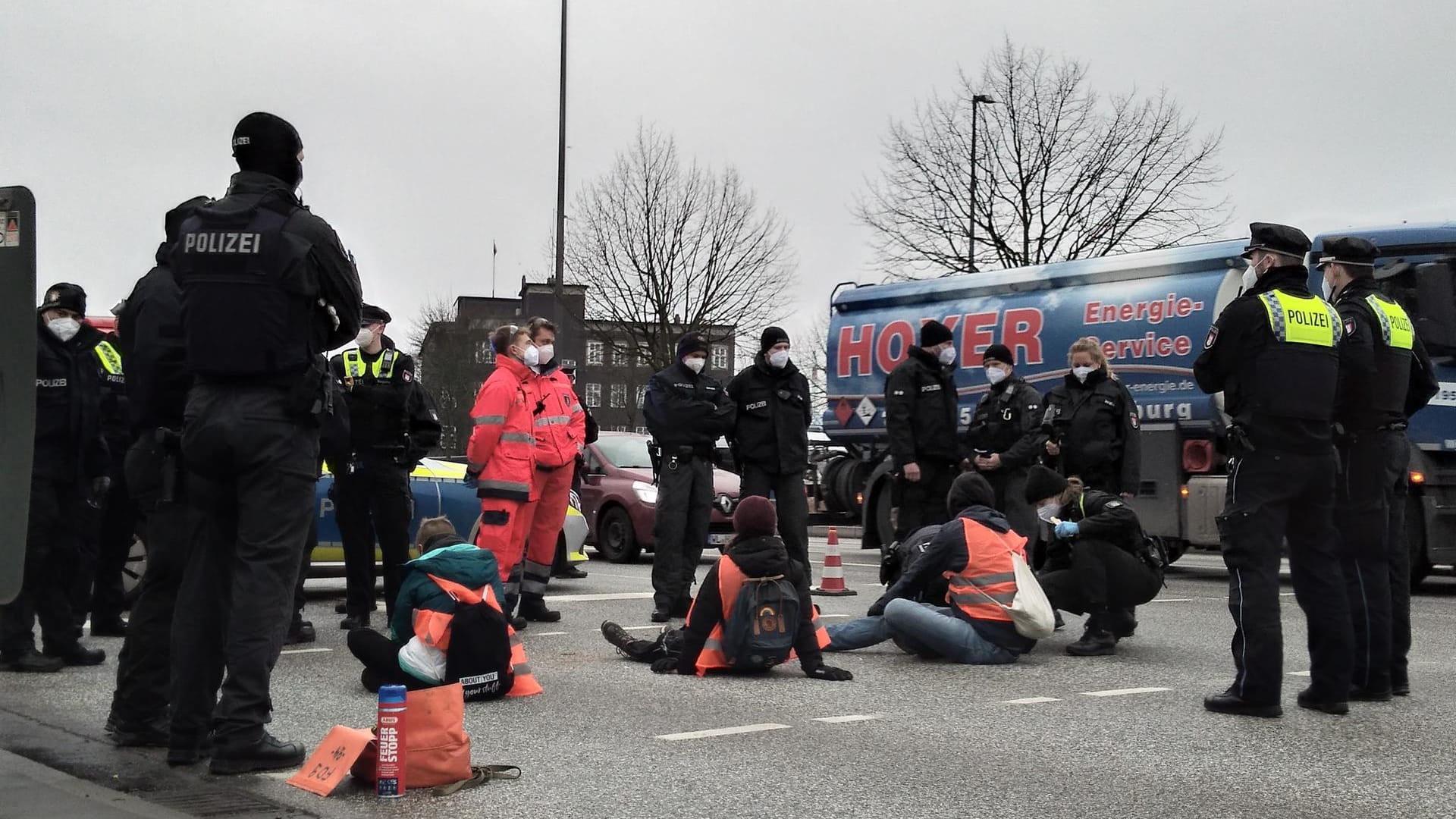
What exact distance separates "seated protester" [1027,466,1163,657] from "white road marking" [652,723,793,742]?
3073 millimetres

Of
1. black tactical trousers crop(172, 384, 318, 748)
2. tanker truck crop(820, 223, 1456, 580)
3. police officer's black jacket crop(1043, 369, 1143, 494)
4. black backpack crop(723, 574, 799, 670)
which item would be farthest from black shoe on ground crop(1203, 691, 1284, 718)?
tanker truck crop(820, 223, 1456, 580)

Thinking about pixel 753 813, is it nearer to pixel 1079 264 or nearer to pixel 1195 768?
pixel 1195 768

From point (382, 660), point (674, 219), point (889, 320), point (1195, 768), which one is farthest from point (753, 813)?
point (674, 219)

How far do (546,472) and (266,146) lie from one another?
507 centimetres

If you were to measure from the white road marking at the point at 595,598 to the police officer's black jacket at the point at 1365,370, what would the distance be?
6.53 metres

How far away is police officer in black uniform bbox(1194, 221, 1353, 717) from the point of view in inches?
275

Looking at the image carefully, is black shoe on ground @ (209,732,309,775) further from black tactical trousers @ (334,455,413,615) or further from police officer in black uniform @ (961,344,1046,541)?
police officer in black uniform @ (961,344,1046,541)

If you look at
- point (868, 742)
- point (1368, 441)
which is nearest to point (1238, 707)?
point (1368, 441)

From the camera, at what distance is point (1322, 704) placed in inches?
279

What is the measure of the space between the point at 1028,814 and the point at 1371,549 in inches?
130

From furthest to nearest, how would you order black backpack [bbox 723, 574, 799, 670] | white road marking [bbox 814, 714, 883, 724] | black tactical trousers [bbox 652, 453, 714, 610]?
black tactical trousers [bbox 652, 453, 714, 610], black backpack [bbox 723, 574, 799, 670], white road marking [bbox 814, 714, 883, 724]

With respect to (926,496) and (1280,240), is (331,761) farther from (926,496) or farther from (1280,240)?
(926,496)

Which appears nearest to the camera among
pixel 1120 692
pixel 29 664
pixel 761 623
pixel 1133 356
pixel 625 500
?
pixel 1120 692

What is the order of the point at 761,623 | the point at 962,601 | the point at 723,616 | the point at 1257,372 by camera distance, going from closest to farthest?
the point at 1257,372 → the point at 761,623 → the point at 723,616 → the point at 962,601
